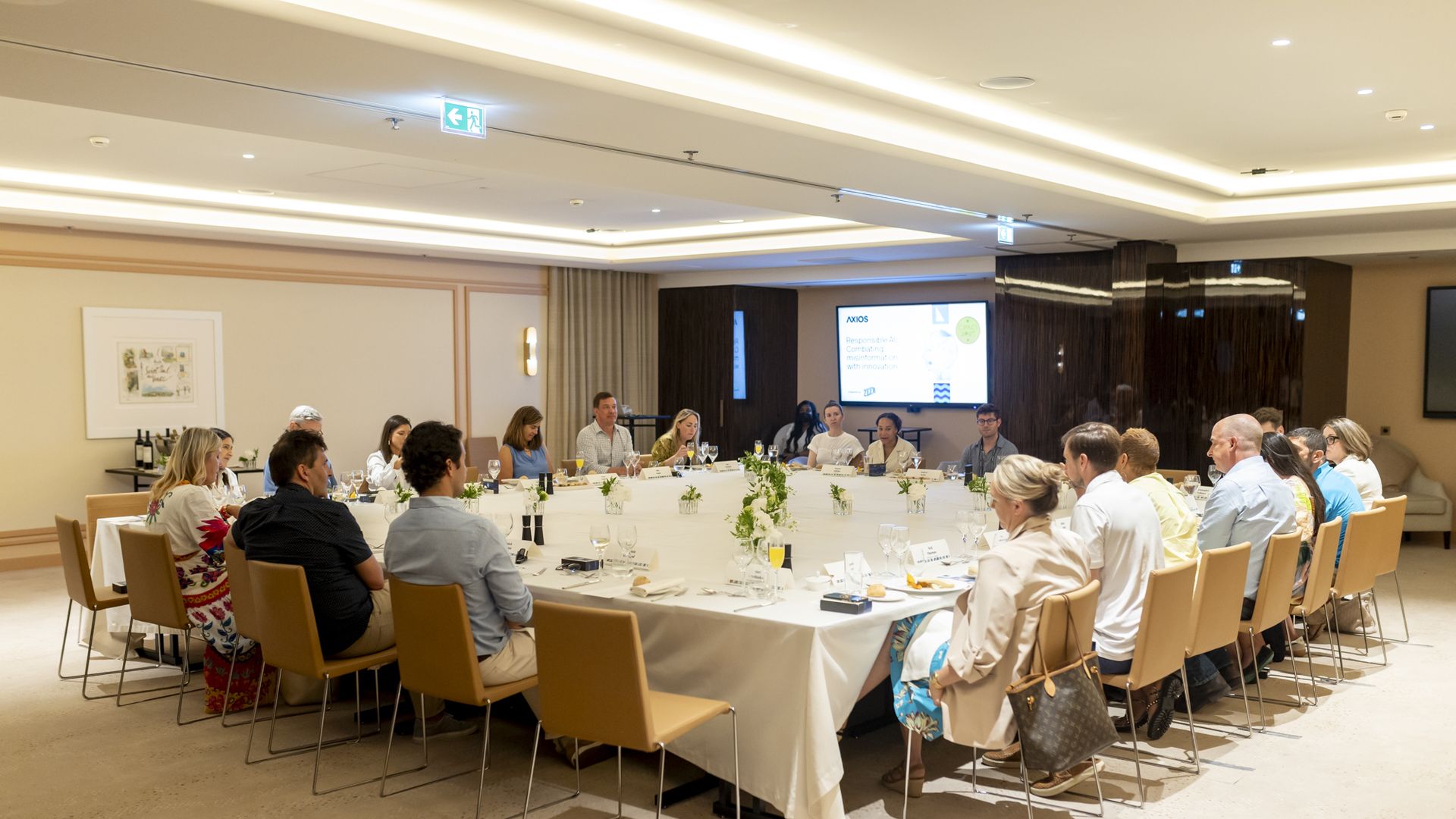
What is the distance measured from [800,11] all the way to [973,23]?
0.72m

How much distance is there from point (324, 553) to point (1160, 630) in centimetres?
311

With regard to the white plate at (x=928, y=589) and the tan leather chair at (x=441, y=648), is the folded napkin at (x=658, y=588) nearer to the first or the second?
the tan leather chair at (x=441, y=648)

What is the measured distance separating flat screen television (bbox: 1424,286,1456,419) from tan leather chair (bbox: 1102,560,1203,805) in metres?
7.85

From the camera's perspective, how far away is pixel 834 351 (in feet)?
46.7

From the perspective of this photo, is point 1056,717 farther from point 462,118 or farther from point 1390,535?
point 1390,535

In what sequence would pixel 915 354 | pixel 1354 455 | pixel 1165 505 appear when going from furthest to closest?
pixel 915 354 < pixel 1354 455 < pixel 1165 505

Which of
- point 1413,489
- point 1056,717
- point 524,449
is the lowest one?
point 1413,489

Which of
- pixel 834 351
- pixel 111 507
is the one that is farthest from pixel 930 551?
pixel 834 351

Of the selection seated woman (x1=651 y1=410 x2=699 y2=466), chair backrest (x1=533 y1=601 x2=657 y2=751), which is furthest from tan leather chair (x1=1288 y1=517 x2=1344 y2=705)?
seated woman (x1=651 y1=410 x2=699 y2=466)

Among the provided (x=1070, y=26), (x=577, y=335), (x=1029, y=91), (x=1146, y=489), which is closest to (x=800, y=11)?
(x=1070, y=26)

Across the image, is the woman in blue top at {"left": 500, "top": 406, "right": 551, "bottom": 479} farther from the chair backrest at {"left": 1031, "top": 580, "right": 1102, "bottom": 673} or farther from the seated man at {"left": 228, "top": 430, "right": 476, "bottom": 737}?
the chair backrest at {"left": 1031, "top": 580, "right": 1102, "bottom": 673}

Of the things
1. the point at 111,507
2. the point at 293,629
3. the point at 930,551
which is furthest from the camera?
the point at 111,507

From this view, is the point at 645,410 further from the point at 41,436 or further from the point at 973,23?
the point at 973,23

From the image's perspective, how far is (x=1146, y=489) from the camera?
185 inches
